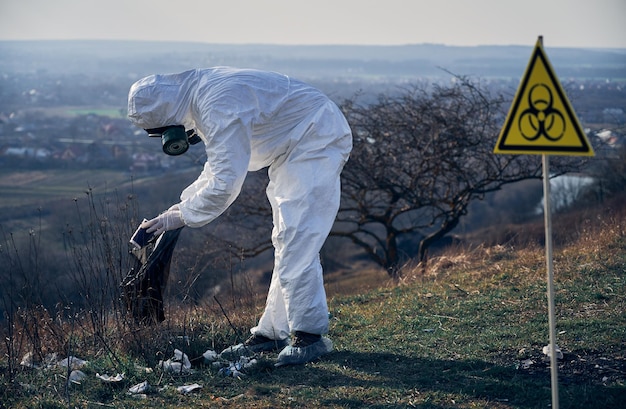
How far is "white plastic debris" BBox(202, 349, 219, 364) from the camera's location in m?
5.74

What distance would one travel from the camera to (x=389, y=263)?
16.1 metres

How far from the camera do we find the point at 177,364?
551 centimetres

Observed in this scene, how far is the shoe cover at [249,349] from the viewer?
577cm

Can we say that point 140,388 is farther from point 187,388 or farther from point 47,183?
point 47,183

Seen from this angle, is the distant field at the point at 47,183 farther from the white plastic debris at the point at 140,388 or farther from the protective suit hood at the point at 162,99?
the white plastic debris at the point at 140,388

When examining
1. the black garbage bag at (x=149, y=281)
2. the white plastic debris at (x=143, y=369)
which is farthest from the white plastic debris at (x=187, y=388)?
the black garbage bag at (x=149, y=281)

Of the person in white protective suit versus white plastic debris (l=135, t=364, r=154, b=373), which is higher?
the person in white protective suit

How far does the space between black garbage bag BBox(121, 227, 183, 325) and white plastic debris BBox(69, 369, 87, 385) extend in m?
0.64

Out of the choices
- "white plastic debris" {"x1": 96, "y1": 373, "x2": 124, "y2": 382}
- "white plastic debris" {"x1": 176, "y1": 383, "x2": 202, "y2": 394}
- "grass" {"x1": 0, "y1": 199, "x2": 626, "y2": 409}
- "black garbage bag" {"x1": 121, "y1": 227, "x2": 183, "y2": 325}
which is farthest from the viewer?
"black garbage bag" {"x1": 121, "y1": 227, "x2": 183, "y2": 325}

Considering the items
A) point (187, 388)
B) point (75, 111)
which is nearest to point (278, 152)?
point (187, 388)

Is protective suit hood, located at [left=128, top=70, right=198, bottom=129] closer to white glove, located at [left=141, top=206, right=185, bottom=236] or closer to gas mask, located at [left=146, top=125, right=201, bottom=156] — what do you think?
gas mask, located at [left=146, top=125, right=201, bottom=156]

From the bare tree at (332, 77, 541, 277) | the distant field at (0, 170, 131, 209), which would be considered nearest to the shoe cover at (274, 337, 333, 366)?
the bare tree at (332, 77, 541, 277)

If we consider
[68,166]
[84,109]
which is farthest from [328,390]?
[84,109]

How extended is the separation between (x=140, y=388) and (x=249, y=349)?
1014mm
